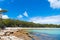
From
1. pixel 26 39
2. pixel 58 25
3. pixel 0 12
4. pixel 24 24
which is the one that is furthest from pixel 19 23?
pixel 26 39

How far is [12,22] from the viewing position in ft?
188

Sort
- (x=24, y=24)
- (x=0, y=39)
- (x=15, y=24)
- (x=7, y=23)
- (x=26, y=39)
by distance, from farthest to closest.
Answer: (x=24, y=24) → (x=15, y=24) → (x=7, y=23) → (x=26, y=39) → (x=0, y=39)

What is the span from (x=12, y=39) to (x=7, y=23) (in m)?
44.8

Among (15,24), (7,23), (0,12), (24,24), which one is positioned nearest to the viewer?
(0,12)

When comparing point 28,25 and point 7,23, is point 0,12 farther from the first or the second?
point 28,25

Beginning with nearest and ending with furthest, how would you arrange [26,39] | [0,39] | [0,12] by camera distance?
[0,39], [26,39], [0,12]

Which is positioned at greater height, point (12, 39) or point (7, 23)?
point (7, 23)

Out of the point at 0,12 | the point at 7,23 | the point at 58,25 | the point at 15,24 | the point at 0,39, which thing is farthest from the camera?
the point at 58,25

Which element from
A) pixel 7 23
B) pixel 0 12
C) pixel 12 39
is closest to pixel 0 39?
pixel 12 39

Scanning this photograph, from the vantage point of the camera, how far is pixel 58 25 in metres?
85.0

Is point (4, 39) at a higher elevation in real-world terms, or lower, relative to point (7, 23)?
lower

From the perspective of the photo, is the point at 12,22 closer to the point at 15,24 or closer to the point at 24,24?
the point at 15,24

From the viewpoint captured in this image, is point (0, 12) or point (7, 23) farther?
point (7, 23)

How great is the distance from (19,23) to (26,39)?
47958 millimetres
